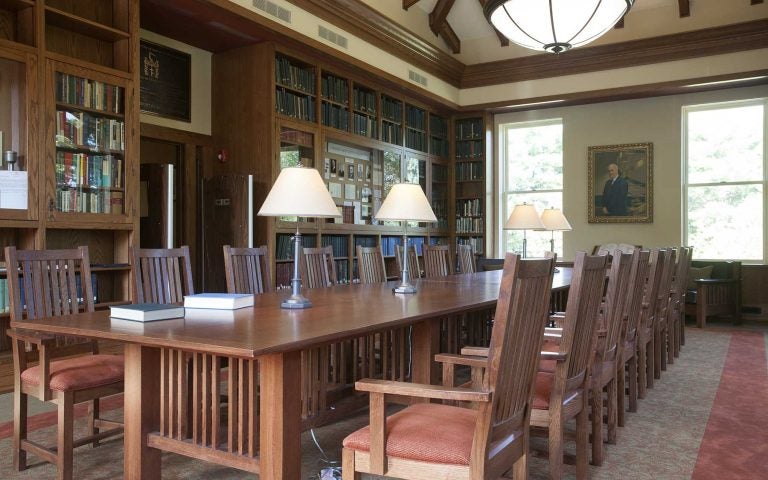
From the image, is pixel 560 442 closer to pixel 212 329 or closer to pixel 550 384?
pixel 550 384

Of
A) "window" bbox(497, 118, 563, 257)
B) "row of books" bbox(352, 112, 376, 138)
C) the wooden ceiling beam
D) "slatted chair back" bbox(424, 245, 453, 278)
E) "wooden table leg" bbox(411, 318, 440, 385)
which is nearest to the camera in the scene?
"wooden table leg" bbox(411, 318, 440, 385)

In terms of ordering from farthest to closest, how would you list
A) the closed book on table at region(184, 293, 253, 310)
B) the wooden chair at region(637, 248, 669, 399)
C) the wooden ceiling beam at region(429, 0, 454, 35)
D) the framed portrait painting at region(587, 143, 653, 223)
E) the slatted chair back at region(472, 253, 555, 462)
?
the framed portrait painting at region(587, 143, 653, 223), the wooden ceiling beam at region(429, 0, 454, 35), the wooden chair at region(637, 248, 669, 399), the closed book on table at region(184, 293, 253, 310), the slatted chair back at region(472, 253, 555, 462)

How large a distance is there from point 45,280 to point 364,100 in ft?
17.6

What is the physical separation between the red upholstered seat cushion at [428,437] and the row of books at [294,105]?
16.1ft

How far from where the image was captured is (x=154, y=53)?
602cm

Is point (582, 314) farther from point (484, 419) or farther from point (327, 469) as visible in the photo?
point (327, 469)

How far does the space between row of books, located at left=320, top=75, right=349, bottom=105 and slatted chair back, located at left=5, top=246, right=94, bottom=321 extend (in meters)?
4.38

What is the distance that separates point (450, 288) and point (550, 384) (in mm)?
1492

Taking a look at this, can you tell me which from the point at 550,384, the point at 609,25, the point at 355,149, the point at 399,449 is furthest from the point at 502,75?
the point at 399,449

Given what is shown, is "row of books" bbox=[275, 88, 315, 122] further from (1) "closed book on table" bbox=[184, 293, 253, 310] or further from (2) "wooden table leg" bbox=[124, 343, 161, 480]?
(2) "wooden table leg" bbox=[124, 343, 161, 480]

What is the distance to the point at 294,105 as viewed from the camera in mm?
6586

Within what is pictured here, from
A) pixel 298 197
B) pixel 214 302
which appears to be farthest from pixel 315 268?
pixel 214 302

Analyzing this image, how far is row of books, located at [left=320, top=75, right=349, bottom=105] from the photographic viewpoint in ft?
23.0

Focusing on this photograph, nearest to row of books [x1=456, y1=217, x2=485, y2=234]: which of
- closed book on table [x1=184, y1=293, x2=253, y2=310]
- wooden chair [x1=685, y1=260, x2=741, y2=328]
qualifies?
wooden chair [x1=685, y1=260, x2=741, y2=328]
